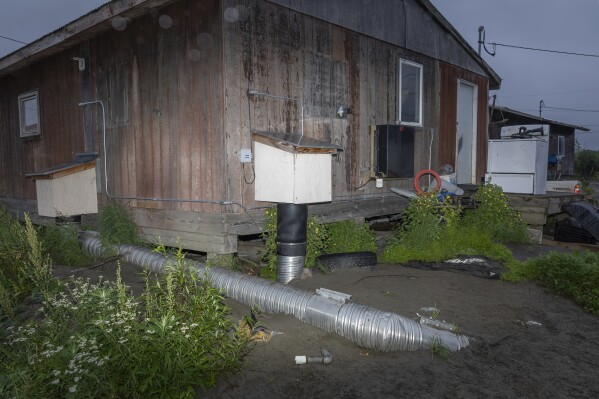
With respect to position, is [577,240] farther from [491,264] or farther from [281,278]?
[281,278]

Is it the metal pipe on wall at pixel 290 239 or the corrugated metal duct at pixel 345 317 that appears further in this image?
the metal pipe on wall at pixel 290 239

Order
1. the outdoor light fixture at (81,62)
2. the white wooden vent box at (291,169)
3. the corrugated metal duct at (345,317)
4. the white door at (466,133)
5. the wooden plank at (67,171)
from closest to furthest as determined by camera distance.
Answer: the corrugated metal duct at (345,317) < the white wooden vent box at (291,169) < the wooden plank at (67,171) < the outdoor light fixture at (81,62) < the white door at (466,133)

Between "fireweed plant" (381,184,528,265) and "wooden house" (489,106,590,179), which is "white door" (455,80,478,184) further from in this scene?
"wooden house" (489,106,590,179)

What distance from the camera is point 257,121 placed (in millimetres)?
6332

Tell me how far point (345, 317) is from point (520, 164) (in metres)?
8.45

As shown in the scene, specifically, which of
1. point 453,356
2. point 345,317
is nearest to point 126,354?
point 345,317

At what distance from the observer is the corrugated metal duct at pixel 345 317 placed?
12.2 ft

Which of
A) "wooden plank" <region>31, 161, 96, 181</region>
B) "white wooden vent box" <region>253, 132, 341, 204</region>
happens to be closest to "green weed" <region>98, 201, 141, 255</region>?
"wooden plank" <region>31, 161, 96, 181</region>

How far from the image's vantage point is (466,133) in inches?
463

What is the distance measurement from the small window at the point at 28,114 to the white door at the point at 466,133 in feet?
33.6

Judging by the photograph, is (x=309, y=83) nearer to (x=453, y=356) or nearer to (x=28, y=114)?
(x=453, y=356)

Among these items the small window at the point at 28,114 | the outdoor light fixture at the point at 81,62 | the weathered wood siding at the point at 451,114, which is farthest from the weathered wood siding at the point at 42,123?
the weathered wood siding at the point at 451,114

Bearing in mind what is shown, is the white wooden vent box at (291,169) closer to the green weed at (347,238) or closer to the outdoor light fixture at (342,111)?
the green weed at (347,238)

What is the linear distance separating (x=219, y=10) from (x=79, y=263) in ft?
14.2
